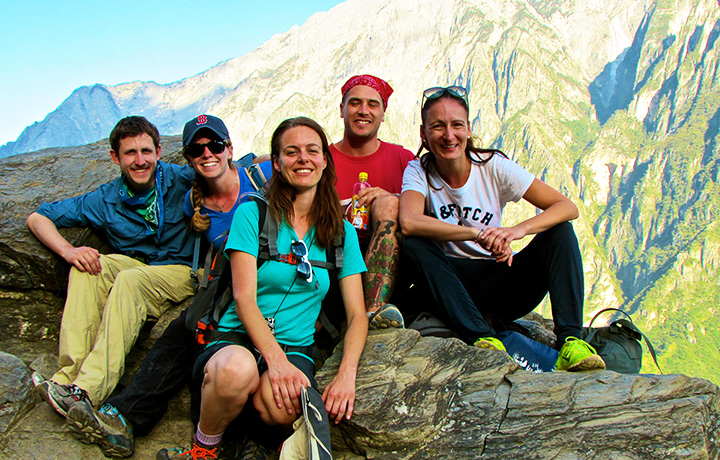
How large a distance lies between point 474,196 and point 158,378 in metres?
4.21

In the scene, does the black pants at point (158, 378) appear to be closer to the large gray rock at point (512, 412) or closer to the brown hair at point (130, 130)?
the large gray rock at point (512, 412)

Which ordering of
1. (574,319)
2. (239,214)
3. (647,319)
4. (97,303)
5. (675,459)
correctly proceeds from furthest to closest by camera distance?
(647,319), (97,303), (574,319), (239,214), (675,459)

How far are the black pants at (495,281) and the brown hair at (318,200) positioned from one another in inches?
50.0

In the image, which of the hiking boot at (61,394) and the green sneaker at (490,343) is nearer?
the hiking boot at (61,394)

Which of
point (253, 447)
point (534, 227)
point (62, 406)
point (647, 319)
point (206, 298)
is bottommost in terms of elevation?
point (647, 319)

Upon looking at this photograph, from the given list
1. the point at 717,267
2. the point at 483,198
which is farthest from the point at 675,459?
the point at 717,267

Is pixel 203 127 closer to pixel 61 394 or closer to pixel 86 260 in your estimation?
pixel 86 260

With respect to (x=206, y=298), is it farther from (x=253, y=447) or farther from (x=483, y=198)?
(x=483, y=198)

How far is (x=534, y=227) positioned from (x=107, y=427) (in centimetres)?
483

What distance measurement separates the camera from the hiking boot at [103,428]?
4.54 metres

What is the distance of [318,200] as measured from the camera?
4.86m

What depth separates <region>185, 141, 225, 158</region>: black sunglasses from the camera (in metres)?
5.88

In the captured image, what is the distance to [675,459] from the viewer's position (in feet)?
12.0

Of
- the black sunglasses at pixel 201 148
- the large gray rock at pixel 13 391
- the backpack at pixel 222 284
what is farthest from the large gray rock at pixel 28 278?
the backpack at pixel 222 284
